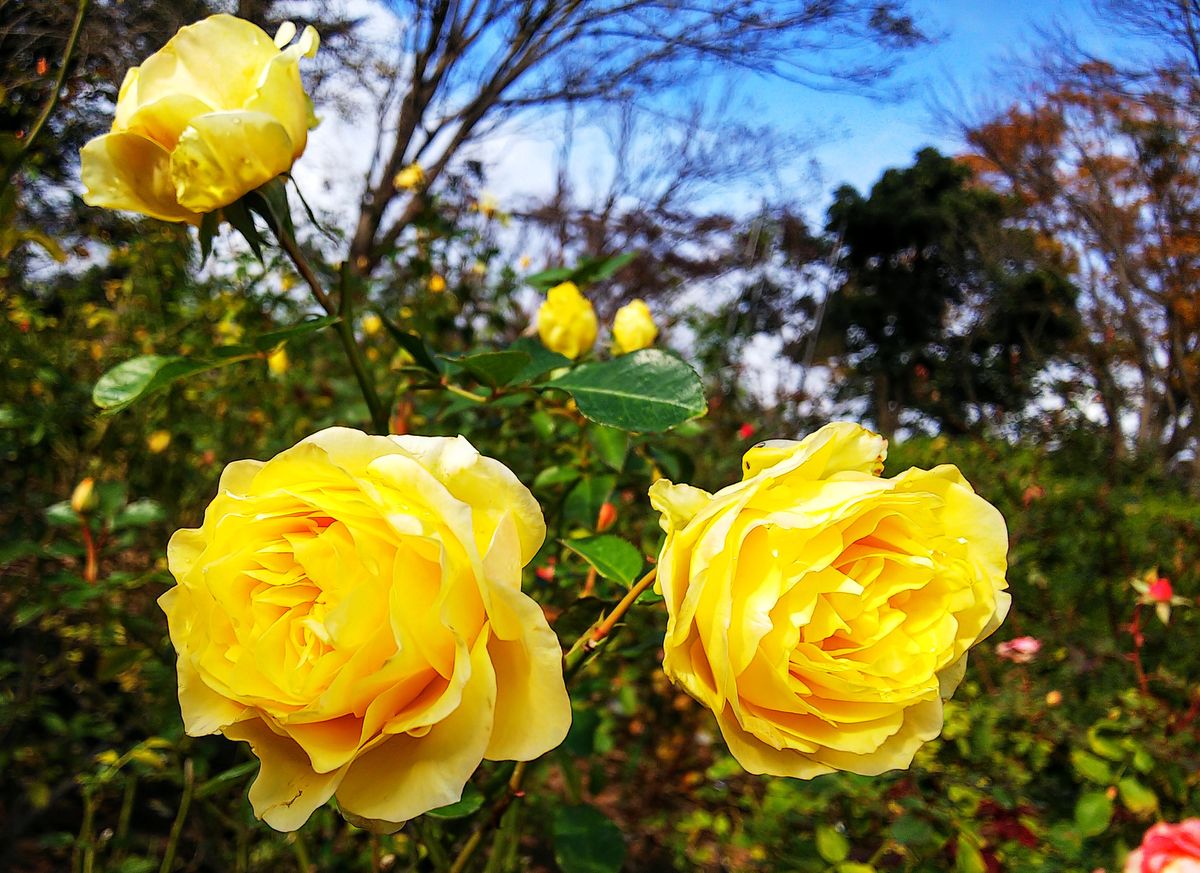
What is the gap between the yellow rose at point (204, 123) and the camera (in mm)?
362

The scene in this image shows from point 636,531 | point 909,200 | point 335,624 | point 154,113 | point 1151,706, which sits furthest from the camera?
point 909,200

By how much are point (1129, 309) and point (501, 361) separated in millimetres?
6521

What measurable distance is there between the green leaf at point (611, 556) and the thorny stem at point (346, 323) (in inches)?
5.9

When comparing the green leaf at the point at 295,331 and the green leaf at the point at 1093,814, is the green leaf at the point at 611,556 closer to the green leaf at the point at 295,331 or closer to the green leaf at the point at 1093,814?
the green leaf at the point at 295,331

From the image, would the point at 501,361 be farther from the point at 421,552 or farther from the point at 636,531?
the point at 636,531

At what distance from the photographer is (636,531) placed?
51.8 inches

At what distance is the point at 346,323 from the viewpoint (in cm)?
43

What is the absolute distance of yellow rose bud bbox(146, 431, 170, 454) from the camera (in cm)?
122

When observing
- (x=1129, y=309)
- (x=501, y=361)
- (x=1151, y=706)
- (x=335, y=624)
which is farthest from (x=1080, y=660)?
(x=1129, y=309)

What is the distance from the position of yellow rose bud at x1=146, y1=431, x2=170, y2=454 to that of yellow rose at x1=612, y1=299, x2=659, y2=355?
885 millimetres

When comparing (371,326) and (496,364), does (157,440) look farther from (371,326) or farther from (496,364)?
(496,364)

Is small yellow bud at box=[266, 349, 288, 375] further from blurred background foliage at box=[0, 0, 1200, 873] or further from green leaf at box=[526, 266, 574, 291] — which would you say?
green leaf at box=[526, 266, 574, 291]

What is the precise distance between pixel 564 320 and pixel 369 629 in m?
0.54

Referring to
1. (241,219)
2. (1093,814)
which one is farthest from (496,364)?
(1093,814)
